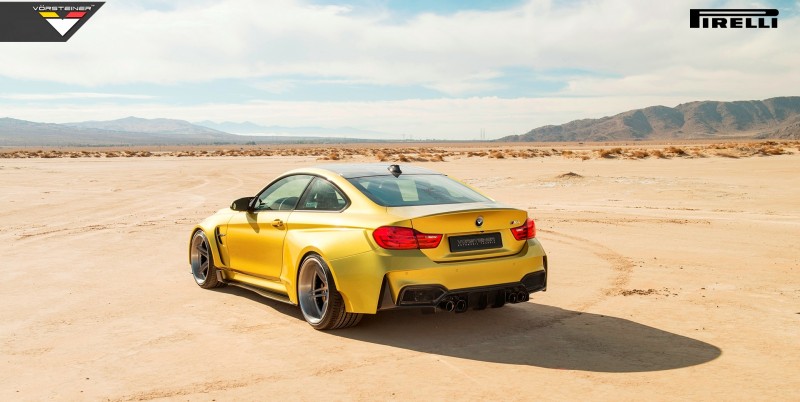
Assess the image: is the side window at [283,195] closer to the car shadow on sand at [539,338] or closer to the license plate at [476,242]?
the car shadow on sand at [539,338]

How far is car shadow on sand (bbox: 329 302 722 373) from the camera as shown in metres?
6.00

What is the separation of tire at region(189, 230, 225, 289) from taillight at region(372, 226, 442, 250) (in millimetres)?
3288

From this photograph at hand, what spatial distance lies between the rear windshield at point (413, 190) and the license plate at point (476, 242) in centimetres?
52

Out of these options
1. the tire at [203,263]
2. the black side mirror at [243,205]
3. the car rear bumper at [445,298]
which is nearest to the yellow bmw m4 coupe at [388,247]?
the car rear bumper at [445,298]

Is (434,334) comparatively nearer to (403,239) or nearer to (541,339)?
(541,339)

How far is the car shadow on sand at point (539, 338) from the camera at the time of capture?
19.7 ft

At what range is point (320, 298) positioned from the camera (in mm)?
7254

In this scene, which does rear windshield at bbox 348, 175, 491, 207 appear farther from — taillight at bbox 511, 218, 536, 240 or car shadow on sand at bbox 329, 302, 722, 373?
car shadow on sand at bbox 329, 302, 722, 373

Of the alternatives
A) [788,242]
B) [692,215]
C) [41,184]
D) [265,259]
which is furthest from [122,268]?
[41,184]

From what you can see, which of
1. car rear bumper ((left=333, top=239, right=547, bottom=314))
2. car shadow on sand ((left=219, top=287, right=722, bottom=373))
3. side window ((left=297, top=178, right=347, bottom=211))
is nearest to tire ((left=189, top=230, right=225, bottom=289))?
car shadow on sand ((left=219, top=287, right=722, bottom=373))

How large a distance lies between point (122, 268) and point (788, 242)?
985 cm

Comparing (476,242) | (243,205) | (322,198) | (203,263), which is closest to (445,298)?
(476,242)

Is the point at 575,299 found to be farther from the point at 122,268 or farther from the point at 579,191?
the point at 579,191

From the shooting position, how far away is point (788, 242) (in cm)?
1250
